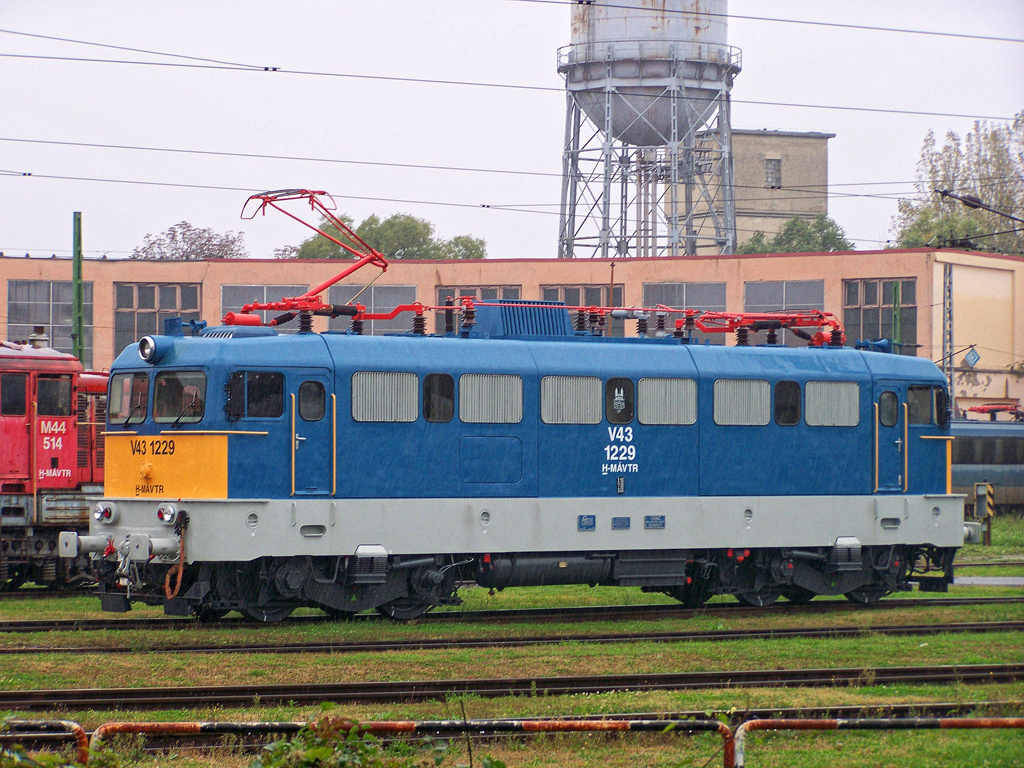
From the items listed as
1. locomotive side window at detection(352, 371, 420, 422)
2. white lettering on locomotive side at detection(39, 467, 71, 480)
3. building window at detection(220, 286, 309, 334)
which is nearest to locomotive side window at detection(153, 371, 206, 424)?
locomotive side window at detection(352, 371, 420, 422)

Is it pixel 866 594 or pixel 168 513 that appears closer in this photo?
pixel 168 513

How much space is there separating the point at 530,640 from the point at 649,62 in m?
42.5

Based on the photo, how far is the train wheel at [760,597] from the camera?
2102 cm

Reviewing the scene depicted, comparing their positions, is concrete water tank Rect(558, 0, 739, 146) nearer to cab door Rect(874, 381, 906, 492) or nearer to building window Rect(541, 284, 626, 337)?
building window Rect(541, 284, 626, 337)

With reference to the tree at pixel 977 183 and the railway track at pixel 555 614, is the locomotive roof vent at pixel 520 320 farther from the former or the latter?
the tree at pixel 977 183

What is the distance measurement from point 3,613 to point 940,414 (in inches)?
596

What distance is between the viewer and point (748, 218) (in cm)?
8981

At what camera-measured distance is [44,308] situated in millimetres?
51312

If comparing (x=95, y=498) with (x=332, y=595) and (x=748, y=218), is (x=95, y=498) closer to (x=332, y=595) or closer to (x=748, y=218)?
(x=332, y=595)

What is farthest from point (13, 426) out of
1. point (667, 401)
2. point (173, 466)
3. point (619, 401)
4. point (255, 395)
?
point (667, 401)

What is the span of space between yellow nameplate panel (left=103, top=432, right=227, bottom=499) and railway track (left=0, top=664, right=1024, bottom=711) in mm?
4489

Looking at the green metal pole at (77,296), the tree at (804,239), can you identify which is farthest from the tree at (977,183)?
the green metal pole at (77,296)

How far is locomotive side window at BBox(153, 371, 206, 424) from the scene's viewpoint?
57.7ft

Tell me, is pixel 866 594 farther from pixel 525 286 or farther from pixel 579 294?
pixel 525 286
